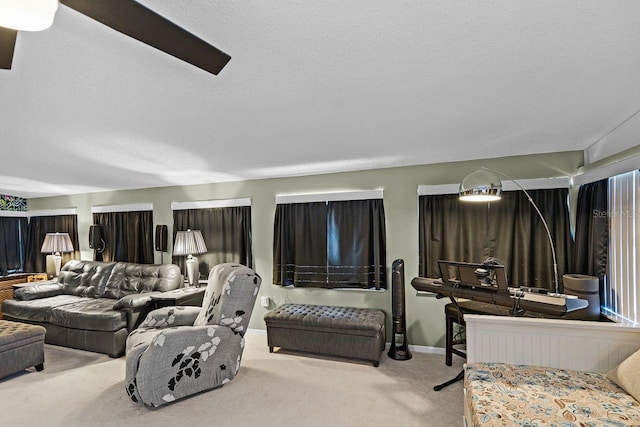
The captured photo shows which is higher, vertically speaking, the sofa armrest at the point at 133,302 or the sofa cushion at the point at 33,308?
the sofa armrest at the point at 133,302

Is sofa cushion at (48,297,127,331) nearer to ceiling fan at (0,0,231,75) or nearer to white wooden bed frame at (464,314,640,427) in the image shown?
ceiling fan at (0,0,231,75)

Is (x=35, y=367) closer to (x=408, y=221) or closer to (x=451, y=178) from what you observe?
(x=408, y=221)

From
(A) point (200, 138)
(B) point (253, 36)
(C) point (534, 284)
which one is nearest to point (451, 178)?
(C) point (534, 284)

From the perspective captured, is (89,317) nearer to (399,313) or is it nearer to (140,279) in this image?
(140,279)

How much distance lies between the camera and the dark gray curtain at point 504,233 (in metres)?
3.28

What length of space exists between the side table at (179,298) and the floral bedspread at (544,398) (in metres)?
3.34

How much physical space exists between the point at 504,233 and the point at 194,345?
10.8 ft

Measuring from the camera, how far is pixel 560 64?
1.59 meters

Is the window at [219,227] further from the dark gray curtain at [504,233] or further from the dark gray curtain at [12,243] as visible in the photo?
the dark gray curtain at [12,243]

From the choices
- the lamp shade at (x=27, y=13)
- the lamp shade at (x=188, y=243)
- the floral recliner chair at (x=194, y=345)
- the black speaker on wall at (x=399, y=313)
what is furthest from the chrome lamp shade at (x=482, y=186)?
the lamp shade at (x=188, y=243)

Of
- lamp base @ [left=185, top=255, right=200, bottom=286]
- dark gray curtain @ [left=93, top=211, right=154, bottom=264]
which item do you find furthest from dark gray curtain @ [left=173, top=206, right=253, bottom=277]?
dark gray curtain @ [left=93, top=211, right=154, bottom=264]

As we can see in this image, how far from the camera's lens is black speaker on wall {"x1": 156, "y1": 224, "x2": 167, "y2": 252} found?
508 cm

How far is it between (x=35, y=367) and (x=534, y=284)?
17.3 feet

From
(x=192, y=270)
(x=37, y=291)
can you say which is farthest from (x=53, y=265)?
(x=192, y=270)
